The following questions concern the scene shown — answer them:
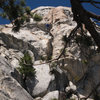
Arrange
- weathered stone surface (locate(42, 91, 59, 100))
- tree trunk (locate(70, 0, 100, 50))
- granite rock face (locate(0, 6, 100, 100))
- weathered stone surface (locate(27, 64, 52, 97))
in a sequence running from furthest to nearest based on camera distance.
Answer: granite rock face (locate(0, 6, 100, 100)) < weathered stone surface (locate(27, 64, 52, 97)) < weathered stone surface (locate(42, 91, 59, 100)) < tree trunk (locate(70, 0, 100, 50))

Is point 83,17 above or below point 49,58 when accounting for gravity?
above

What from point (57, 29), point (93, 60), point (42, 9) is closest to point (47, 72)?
point (93, 60)

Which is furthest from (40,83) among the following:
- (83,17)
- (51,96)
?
(83,17)

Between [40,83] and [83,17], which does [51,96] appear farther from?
[83,17]

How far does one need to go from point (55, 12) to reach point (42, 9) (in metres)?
5.85

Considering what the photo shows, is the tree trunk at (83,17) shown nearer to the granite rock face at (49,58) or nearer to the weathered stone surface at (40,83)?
the granite rock face at (49,58)

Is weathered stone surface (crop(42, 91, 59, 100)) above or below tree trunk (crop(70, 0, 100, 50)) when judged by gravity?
below

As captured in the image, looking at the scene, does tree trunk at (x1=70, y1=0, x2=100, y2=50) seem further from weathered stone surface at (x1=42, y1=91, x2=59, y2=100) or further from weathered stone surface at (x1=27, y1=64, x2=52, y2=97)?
weathered stone surface at (x1=27, y1=64, x2=52, y2=97)

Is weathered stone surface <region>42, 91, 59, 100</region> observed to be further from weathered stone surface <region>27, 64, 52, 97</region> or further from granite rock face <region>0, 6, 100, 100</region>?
weathered stone surface <region>27, 64, 52, 97</region>

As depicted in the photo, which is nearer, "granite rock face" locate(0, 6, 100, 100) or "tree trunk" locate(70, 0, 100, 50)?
"tree trunk" locate(70, 0, 100, 50)

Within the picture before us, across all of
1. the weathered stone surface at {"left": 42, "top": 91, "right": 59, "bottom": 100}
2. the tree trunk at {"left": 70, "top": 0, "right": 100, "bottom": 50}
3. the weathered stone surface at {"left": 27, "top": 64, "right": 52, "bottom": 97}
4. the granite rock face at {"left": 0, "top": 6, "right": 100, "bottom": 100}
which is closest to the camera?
the tree trunk at {"left": 70, "top": 0, "right": 100, "bottom": 50}

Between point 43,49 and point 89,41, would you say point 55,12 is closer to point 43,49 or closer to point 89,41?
point 43,49

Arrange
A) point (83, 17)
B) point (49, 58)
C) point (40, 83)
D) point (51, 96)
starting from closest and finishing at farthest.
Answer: point (83, 17) → point (51, 96) → point (40, 83) → point (49, 58)

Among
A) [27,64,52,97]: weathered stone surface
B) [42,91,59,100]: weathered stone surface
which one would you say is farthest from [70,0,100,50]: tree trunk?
[27,64,52,97]: weathered stone surface
